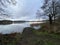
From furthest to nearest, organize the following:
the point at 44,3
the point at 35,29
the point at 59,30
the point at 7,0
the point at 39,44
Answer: the point at 44,3 → the point at 35,29 → the point at 59,30 → the point at 39,44 → the point at 7,0

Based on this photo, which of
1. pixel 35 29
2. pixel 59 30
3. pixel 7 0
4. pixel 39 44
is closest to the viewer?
pixel 7 0

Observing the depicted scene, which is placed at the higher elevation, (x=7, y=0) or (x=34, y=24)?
(x=7, y=0)

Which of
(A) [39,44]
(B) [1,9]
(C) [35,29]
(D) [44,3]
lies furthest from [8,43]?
(D) [44,3]

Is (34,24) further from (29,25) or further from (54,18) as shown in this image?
(54,18)

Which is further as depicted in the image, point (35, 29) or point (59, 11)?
point (59, 11)

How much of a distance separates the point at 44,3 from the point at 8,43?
954 cm

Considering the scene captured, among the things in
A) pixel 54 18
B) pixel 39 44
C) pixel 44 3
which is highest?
pixel 44 3

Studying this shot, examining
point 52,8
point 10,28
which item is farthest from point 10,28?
point 52,8

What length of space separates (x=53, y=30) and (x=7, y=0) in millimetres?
9422

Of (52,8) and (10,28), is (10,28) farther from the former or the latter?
(52,8)

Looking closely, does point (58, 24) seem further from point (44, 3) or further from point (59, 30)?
point (44, 3)

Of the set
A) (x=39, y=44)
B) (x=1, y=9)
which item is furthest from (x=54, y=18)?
(x=1, y=9)

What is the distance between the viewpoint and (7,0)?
7.55 m

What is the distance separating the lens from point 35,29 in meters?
16.6
